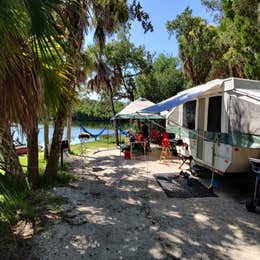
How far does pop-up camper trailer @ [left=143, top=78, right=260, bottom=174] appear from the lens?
4.33m

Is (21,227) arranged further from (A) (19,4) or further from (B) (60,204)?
(A) (19,4)

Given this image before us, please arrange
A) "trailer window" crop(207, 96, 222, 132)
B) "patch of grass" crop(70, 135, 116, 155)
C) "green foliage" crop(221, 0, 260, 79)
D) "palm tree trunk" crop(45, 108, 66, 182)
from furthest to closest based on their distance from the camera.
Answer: "patch of grass" crop(70, 135, 116, 155) → "green foliage" crop(221, 0, 260, 79) → "palm tree trunk" crop(45, 108, 66, 182) → "trailer window" crop(207, 96, 222, 132)

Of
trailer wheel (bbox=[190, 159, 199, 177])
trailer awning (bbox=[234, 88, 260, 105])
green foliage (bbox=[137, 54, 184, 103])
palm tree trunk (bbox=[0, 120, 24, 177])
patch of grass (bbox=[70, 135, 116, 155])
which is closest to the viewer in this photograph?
palm tree trunk (bbox=[0, 120, 24, 177])

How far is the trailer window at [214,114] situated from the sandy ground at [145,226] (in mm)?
1494

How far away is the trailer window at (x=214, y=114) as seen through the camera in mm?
5320

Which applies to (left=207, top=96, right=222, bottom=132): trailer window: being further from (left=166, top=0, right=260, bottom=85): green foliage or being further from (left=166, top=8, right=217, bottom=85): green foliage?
(left=166, top=8, right=217, bottom=85): green foliage

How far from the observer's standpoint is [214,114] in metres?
5.52

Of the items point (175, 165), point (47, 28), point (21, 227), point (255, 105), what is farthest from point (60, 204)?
point (175, 165)

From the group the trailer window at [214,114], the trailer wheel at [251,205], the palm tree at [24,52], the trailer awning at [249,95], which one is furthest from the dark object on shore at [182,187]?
the palm tree at [24,52]

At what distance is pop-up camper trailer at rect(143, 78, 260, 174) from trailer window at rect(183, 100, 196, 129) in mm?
164

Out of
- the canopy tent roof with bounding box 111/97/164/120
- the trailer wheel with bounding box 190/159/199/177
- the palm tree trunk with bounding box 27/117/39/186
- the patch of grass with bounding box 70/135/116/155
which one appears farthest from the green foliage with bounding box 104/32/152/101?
the palm tree trunk with bounding box 27/117/39/186

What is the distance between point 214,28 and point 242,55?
6251 mm

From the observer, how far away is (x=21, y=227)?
3.38 meters

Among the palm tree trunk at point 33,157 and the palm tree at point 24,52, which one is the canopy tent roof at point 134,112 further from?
the palm tree at point 24,52
